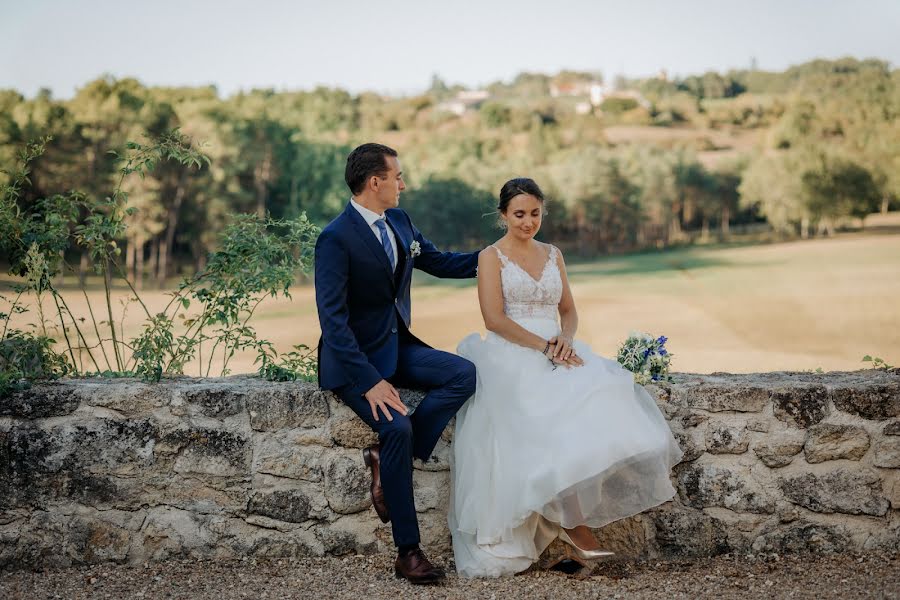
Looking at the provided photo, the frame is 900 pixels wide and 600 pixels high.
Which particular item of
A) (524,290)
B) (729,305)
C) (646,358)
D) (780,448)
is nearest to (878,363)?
(780,448)

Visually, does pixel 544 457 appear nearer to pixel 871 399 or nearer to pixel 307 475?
pixel 307 475

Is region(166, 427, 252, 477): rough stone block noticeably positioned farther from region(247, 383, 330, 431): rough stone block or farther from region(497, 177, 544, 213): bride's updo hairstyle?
region(497, 177, 544, 213): bride's updo hairstyle

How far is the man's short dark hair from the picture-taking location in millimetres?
3299

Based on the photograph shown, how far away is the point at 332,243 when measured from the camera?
321 cm

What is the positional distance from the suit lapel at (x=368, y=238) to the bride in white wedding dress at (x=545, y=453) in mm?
512

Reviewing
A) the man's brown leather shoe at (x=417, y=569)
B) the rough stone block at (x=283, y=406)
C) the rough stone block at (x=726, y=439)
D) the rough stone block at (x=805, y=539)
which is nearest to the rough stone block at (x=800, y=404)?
the rough stone block at (x=726, y=439)

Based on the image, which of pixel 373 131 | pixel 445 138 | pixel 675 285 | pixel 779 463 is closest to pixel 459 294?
pixel 675 285

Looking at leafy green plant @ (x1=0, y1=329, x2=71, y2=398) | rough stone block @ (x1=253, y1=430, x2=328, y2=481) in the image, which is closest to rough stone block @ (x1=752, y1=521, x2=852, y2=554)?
rough stone block @ (x1=253, y1=430, x2=328, y2=481)

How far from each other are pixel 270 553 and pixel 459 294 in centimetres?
3014

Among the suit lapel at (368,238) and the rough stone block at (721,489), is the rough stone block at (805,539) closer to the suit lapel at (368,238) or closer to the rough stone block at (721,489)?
the rough stone block at (721,489)

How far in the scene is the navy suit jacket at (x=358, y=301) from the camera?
3121 millimetres

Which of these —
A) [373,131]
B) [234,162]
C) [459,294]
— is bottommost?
[459,294]

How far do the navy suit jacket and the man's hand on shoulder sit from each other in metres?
0.03

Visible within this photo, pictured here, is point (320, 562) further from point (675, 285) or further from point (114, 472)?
point (675, 285)
